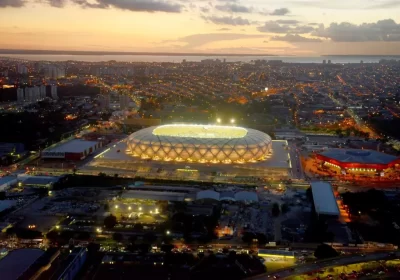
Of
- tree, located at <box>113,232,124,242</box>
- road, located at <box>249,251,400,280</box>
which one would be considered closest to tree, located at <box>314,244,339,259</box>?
road, located at <box>249,251,400,280</box>

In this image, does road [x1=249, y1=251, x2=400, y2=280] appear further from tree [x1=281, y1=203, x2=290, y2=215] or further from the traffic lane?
tree [x1=281, y1=203, x2=290, y2=215]

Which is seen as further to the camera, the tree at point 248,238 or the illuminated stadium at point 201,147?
the illuminated stadium at point 201,147

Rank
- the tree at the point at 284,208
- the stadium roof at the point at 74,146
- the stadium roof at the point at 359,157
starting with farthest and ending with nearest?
the stadium roof at the point at 74,146
the stadium roof at the point at 359,157
the tree at the point at 284,208

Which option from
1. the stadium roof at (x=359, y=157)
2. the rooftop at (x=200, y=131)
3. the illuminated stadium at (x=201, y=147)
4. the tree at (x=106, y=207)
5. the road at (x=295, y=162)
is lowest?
→ the tree at (x=106, y=207)

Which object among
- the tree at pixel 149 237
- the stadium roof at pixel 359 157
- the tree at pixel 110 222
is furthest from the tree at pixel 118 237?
the stadium roof at pixel 359 157

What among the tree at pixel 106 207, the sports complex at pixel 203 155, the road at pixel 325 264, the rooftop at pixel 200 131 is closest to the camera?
the road at pixel 325 264

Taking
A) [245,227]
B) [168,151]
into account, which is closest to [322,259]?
[245,227]

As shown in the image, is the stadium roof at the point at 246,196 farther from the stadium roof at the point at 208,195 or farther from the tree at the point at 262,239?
the tree at the point at 262,239

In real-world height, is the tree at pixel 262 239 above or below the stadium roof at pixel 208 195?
below
